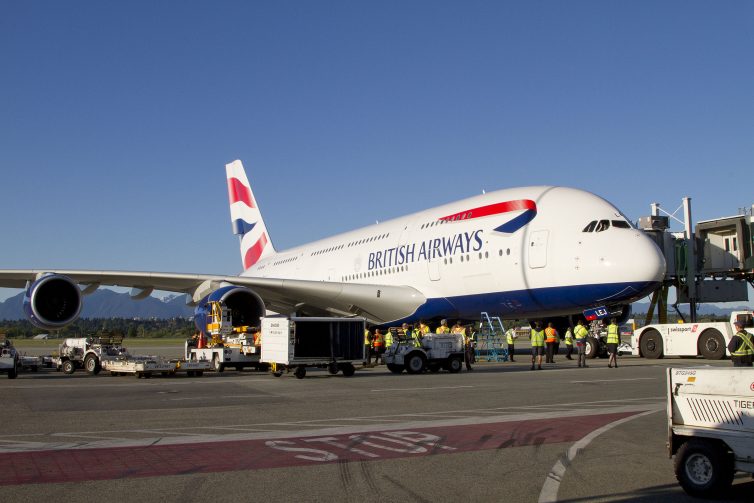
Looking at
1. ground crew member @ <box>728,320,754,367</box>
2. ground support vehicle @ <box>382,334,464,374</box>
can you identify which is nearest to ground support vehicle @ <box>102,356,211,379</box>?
ground support vehicle @ <box>382,334,464,374</box>

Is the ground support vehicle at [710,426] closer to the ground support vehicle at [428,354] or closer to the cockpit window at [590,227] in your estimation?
the ground support vehicle at [428,354]

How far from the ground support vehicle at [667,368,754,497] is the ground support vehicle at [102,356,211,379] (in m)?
14.3

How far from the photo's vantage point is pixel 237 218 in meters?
40.9

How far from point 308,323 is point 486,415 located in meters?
7.55

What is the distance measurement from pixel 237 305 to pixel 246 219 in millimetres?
19174

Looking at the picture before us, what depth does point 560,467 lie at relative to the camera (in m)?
6.57

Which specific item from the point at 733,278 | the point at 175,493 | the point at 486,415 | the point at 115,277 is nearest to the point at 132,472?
the point at 175,493

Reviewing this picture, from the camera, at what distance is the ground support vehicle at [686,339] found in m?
21.9

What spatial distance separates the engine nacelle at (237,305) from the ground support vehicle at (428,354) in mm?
4594

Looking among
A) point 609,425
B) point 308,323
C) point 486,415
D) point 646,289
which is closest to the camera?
point 609,425

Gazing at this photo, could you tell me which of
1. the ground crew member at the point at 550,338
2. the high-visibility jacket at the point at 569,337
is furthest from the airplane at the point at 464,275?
the high-visibility jacket at the point at 569,337

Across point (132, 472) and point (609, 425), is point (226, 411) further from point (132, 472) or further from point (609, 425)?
point (609, 425)

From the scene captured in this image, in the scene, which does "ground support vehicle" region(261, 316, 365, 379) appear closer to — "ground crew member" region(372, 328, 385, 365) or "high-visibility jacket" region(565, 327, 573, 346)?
"ground crew member" region(372, 328, 385, 365)

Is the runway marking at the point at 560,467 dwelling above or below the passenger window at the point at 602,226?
below
